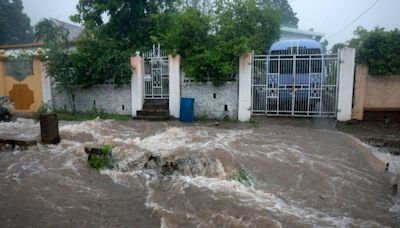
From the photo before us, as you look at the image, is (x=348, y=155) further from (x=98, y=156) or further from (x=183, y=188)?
(x=98, y=156)

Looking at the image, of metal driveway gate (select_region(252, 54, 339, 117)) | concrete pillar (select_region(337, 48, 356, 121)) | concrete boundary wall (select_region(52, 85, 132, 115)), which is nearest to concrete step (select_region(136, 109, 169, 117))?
concrete boundary wall (select_region(52, 85, 132, 115))

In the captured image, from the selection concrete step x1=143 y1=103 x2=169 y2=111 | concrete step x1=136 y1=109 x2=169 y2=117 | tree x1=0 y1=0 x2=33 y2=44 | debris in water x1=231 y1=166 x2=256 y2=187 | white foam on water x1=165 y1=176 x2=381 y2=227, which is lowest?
white foam on water x1=165 y1=176 x2=381 y2=227

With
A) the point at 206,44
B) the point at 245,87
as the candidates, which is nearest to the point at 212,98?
the point at 245,87

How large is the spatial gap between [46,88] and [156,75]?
5.16 metres

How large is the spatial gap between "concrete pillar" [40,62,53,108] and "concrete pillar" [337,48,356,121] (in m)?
11.9

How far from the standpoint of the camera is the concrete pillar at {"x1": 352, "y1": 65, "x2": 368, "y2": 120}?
10.3 meters

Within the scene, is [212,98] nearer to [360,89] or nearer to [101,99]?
[101,99]

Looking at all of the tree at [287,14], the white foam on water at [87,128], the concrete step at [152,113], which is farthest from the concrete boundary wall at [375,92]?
the tree at [287,14]

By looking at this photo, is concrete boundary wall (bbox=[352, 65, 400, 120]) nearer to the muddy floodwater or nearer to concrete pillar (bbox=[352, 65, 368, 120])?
concrete pillar (bbox=[352, 65, 368, 120])

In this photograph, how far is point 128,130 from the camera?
1001 centimetres

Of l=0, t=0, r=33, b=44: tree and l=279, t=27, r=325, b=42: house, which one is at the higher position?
l=0, t=0, r=33, b=44: tree

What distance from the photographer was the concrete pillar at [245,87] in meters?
11.1

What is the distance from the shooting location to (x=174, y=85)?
12031mm

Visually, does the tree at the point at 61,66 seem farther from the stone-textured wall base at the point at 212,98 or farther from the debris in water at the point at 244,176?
the debris in water at the point at 244,176
